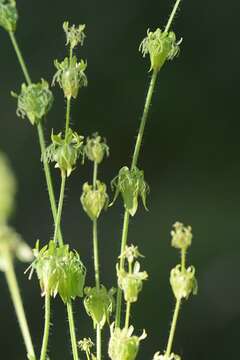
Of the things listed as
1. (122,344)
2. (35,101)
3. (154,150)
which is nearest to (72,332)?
(122,344)

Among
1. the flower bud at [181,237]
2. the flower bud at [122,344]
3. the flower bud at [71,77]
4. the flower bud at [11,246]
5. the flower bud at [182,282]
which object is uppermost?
the flower bud at [71,77]

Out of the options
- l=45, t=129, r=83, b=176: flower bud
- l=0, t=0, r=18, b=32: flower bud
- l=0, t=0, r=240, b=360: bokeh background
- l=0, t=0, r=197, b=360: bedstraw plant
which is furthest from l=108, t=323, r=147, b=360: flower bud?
l=0, t=0, r=240, b=360: bokeh background

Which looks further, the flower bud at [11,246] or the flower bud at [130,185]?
the flower bud at [130,185]

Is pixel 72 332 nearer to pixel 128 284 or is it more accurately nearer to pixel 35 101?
pixel 128 284

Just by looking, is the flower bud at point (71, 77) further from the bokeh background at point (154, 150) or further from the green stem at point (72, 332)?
the bokeh background at point (154, 150)

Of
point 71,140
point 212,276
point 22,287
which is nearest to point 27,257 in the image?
point 71,140

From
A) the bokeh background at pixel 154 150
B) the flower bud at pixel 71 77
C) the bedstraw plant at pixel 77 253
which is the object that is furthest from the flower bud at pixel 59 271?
the bokeh background at pixel 154 150

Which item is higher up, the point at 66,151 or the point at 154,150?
the point at 154,150

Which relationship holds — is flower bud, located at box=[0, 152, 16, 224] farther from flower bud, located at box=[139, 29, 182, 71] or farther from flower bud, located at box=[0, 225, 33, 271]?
flower bud, located at box=[139, 29, 182, 71]
